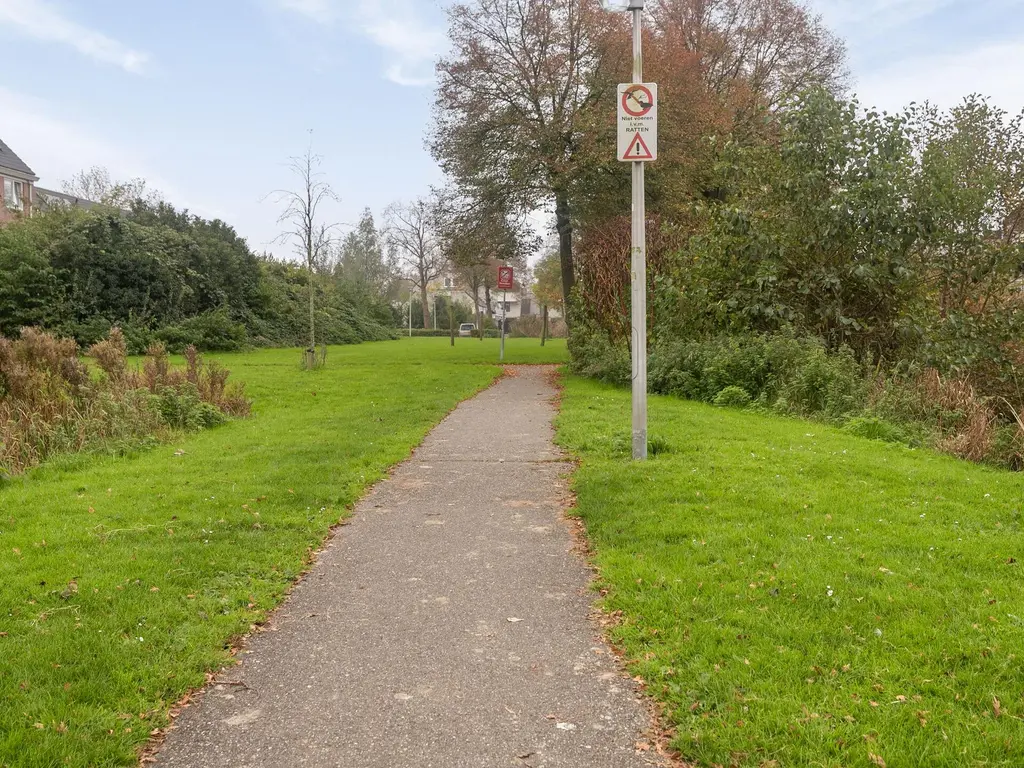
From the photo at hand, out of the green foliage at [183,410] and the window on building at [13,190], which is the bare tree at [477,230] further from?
the window on building at [13,190]

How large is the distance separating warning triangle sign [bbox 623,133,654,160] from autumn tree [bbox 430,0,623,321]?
13761mm

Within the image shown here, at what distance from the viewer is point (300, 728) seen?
315 cm

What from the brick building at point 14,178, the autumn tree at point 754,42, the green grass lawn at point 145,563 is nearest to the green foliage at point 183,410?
the green grass lawn at point 145,563

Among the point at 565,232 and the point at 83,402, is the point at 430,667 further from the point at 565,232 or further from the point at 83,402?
the point at 565,232

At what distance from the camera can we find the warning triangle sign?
7754mm

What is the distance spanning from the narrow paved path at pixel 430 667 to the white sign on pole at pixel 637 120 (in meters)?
3.90

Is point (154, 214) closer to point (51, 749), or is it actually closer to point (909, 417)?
point (909, 417)

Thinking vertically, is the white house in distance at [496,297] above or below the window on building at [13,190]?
below

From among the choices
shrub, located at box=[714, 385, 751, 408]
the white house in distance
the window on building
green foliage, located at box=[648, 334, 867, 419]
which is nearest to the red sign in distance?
green foliage, located at box=[648, 334, 867, 419]

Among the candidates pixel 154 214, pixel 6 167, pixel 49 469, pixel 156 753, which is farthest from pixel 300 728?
pixel 6 167

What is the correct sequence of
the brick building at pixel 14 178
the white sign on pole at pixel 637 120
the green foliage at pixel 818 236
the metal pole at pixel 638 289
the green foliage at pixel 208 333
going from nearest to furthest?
the white sign on pole at pixel 637 120, the metal pole at pixel 638 289, the green foliage at pixel 818 236, the green foliage at pixel 208 333, the brick building at pixel 14 178

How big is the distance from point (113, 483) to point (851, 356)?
1173 centimetres

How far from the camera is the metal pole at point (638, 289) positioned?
25.8 feet

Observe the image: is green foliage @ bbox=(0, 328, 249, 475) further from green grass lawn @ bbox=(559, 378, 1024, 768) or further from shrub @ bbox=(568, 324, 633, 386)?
shrub @ bbox=(568, 324, 633, 386)
